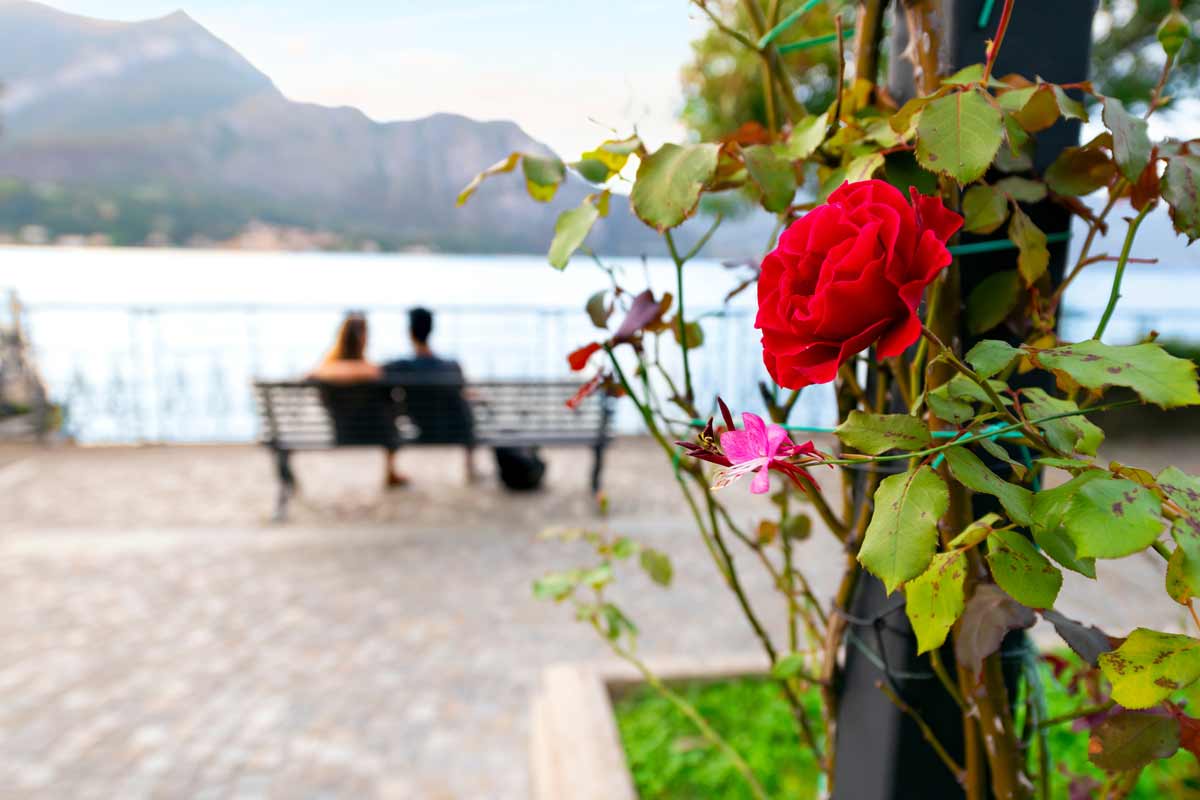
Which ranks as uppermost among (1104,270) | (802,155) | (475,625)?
(802,155)

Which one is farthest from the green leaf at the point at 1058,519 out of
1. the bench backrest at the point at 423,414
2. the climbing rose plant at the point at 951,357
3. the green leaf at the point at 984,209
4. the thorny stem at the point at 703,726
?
the bench backrest at the point at 423,414

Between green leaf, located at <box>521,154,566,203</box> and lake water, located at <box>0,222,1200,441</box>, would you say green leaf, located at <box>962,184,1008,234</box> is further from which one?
lake water, located at <box>0,222,1200,441</box>

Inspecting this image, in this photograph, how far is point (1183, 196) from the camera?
513 millimetres

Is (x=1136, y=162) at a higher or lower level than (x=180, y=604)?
higher

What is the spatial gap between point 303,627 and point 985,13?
3.28 metres

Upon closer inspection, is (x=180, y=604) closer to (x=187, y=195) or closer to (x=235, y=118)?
(x=235, y=118)

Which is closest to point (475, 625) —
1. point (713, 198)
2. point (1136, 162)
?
point (1136, 162)

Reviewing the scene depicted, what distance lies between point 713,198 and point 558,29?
5.37 metres

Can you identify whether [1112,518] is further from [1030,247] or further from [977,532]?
[1030,247]

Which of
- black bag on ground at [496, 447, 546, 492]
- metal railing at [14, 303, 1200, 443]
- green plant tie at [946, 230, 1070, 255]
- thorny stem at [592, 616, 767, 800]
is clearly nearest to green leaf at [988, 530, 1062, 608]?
green plant tie at [946, 230, 1070, 255]

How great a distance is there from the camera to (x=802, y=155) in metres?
0.70

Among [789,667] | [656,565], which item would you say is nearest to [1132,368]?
[789,667]

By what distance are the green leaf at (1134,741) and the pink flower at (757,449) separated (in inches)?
16.3

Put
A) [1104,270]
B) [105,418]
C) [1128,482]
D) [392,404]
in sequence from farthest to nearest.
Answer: [105,418]
[392,404]
[1104,270]
[1128,482]
